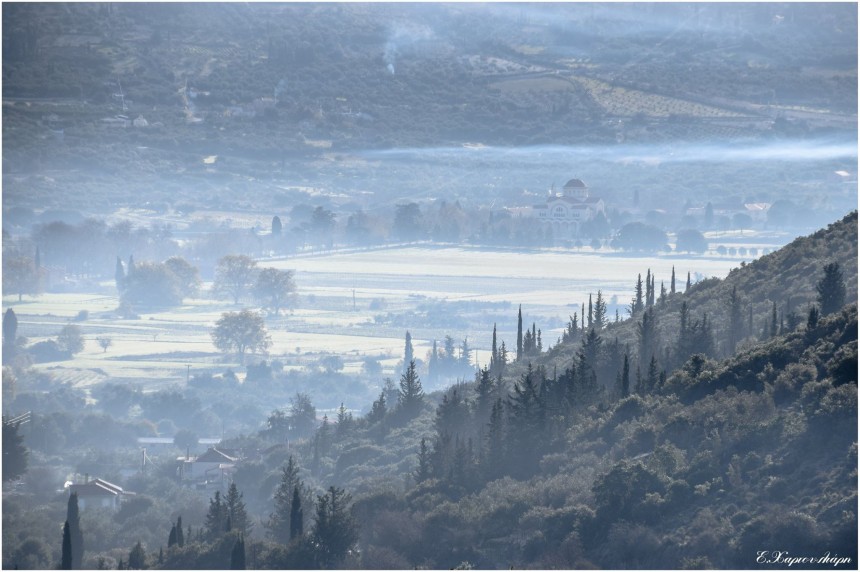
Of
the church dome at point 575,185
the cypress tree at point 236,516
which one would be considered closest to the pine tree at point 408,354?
the cypress tree at point 236,516

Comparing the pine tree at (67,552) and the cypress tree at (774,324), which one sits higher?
the cypress tree at (774,324)

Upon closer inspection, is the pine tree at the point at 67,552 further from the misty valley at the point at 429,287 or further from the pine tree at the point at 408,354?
the pine tree at the point at 408,354

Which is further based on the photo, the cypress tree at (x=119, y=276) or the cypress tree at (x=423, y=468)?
the cypress tree at (x=119, y=276)

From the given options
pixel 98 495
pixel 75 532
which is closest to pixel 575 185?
pixel 98 495

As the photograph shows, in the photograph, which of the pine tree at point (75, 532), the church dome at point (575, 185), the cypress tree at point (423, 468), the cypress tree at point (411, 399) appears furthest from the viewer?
the church dome at point (575, 185)

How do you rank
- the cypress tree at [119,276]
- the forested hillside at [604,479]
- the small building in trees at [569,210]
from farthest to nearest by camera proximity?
the small building in trees at [569,210] → the cypress tree at [119,276] → the forested hillside at [604,479]

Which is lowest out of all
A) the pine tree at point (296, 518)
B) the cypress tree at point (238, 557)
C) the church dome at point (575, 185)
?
the cypress tree at point (238, 557)

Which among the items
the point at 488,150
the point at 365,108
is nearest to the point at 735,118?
the point at 488,150
